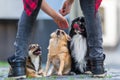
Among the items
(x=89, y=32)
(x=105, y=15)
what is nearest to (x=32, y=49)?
(x=89, y=32)

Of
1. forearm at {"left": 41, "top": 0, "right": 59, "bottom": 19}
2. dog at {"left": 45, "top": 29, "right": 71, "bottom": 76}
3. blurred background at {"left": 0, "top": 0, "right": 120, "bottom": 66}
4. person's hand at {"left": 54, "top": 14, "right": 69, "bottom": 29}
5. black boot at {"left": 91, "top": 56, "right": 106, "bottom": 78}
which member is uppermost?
blurred background at {"left": 0, "top": 0, "right": 120, "bottom": 66}

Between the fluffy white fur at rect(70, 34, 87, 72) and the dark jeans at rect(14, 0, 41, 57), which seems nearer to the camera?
the dark jeans at rect(14, 0, 41, 57)

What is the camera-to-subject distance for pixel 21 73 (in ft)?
12.0

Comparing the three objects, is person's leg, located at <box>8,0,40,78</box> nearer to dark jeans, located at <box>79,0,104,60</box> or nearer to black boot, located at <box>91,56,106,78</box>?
dark jeans, located at <box>79,0,104,60</box>

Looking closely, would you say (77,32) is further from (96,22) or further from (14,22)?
(14,22)

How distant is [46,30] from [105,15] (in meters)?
1.63

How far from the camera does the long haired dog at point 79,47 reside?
13.6ft

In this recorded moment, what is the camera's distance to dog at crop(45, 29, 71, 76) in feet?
13.7

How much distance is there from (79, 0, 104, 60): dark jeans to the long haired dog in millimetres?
353

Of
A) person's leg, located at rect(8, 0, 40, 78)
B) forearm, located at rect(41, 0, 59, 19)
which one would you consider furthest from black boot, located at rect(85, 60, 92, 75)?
person's leg, located at rect(8, 0, 40, 78)

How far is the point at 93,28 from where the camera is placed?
375 cm

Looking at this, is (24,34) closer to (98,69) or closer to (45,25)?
(98,69)

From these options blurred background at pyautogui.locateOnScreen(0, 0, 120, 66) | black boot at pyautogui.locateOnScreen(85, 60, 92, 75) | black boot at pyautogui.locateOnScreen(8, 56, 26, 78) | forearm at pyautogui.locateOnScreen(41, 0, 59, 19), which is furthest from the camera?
blurred background at pyautogui.locateOnScreen(0, 0, 120, 66)

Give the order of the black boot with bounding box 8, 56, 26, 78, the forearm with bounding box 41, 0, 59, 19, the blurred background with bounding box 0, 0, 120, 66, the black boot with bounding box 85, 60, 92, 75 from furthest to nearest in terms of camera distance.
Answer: the blurred background with bounding box 0, 0, 120, 66 → the black boot with bounding box 85, 60, 92, 75 → the forearm with bounding box 41, 0, 59, 19 → the black boot with bounding box 8, 56, 26, 78
